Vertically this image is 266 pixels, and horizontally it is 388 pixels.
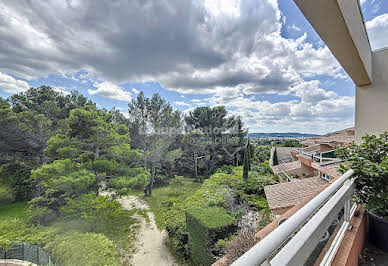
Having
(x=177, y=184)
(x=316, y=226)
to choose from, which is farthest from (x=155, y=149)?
(x=316, y=226)

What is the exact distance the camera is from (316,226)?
30.7 inches

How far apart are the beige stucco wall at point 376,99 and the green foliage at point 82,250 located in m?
7.90

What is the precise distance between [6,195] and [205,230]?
639 inches

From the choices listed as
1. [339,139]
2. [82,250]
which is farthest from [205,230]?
[339,139]

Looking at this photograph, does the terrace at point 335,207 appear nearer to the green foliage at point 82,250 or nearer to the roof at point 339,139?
the green foliage at point 82,250

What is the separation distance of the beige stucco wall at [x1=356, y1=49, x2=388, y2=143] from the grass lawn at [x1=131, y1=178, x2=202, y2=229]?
9.55 m

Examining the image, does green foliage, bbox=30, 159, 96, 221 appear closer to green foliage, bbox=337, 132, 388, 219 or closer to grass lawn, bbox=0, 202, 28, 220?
grass lawn, bbox=0, 202, 28, 220

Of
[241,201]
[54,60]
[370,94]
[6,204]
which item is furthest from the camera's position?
[6,204]

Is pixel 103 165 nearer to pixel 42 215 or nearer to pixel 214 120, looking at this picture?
pixel 42 215

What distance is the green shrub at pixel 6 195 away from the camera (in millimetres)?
11906

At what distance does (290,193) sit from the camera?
21.0 feet

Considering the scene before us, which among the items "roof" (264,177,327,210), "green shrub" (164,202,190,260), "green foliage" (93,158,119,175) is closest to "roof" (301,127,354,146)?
"roof" (264,177,327,210)

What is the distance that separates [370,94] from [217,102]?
18959 millimetres

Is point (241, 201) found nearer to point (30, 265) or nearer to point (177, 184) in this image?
point (177, 184)
